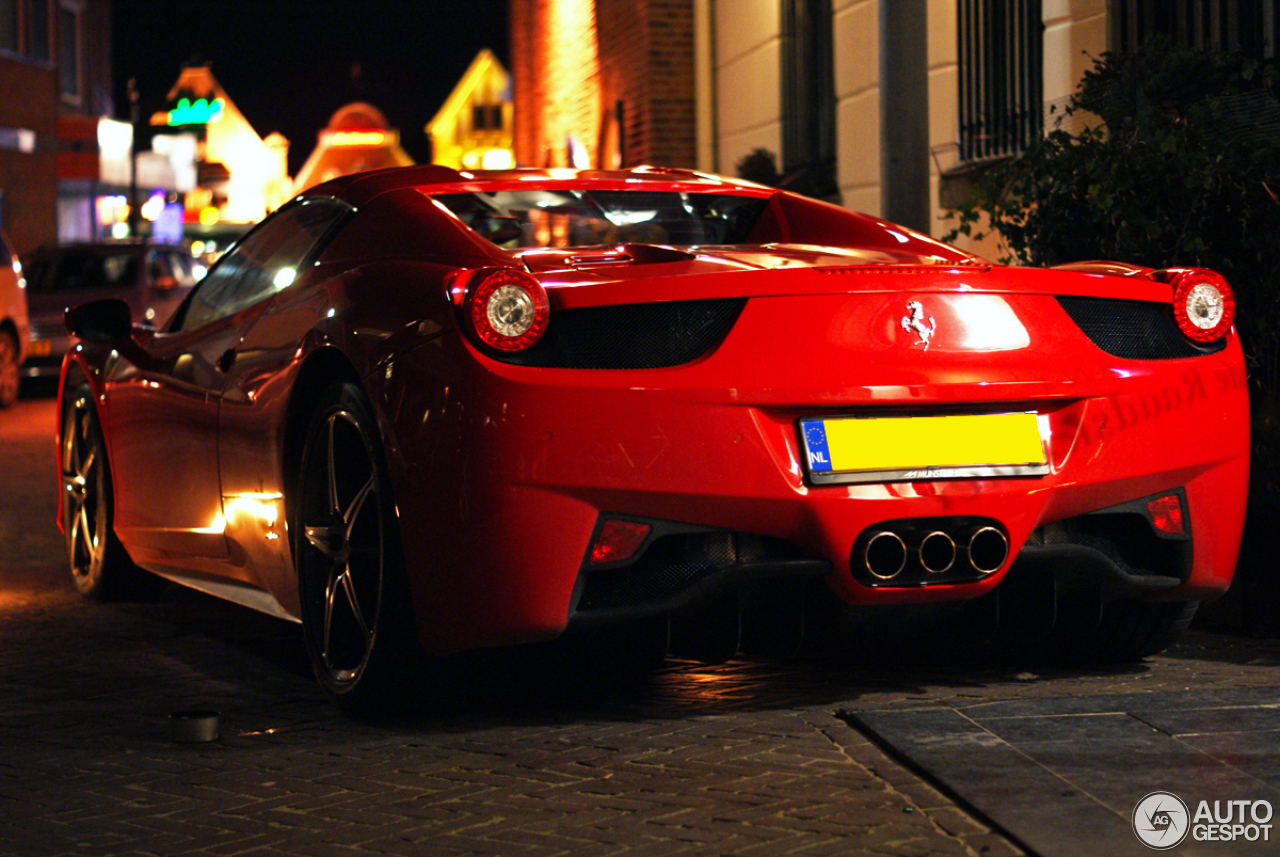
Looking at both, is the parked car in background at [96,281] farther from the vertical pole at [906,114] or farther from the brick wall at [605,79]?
the vertical pole at [906,114]

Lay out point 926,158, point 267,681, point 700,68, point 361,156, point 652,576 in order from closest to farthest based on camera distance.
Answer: point 652,576 < point 267,681 < point 926,158 < point 700,68 < point 361,156

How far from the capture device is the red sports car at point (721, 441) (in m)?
3.83

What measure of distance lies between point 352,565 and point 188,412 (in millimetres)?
1180

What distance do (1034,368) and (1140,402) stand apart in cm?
30

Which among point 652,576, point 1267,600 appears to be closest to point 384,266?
point 652,576

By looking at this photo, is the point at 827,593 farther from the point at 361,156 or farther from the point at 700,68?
the point at 361,156

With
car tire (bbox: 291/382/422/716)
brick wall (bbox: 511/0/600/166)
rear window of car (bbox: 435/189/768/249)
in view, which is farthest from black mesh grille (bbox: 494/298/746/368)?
brick wall (bbox: 511/0/600/166)

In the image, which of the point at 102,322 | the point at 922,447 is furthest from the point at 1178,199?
the point at 102,322

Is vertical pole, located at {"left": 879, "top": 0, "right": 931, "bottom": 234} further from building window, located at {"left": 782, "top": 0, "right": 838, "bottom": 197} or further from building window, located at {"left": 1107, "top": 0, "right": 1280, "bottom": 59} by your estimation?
building window, located at {"left": 782, "top": 0, "right": 838, "bottom": 197}

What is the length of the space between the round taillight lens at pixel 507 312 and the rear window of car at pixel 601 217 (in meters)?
0.88

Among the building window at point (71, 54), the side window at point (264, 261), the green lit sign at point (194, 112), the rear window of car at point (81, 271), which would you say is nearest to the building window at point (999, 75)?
the side window at point (264, 261)

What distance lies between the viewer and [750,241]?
5.35m

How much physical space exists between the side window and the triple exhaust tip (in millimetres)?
1855

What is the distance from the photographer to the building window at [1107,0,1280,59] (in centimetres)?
785
